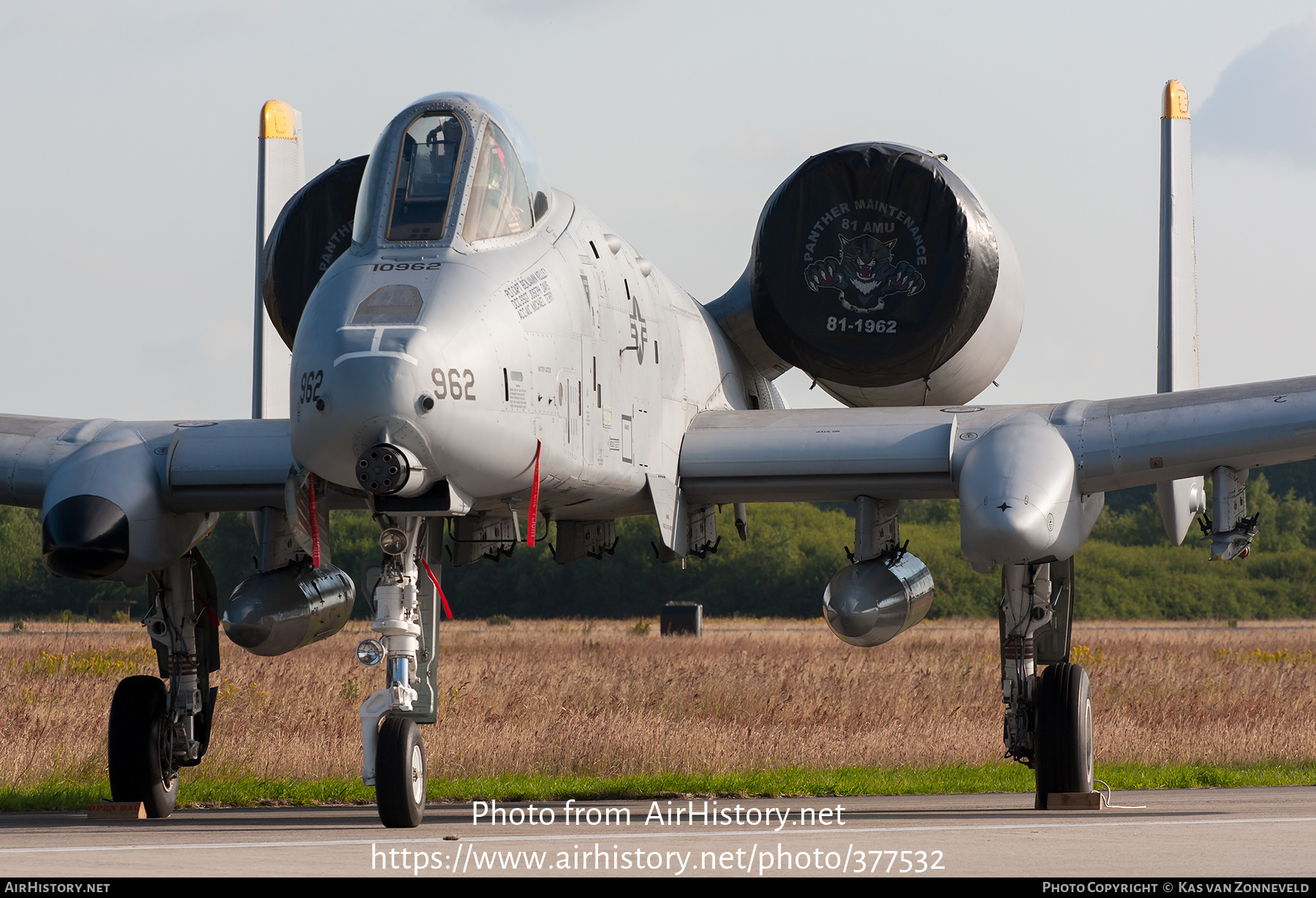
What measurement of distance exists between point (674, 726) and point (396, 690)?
8.70m

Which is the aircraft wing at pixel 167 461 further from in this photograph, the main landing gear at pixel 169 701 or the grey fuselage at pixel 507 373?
the grey fuselage at pixel 507 373

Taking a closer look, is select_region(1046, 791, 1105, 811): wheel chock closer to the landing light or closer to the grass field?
the grass field

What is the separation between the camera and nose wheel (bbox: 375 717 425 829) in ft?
30.7

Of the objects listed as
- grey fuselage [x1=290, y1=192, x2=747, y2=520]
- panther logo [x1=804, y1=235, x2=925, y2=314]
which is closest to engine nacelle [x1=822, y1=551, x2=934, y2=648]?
grey fuselage [x1=290, y1=192, x2=747, y2=520]

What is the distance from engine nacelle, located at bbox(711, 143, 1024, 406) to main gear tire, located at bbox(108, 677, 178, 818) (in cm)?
613

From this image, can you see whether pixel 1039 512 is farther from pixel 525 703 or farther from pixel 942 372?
pixel 525 703

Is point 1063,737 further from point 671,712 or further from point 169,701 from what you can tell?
point 671,712

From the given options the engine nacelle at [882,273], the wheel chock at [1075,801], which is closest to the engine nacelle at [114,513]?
the engine nacelle at [882,273]

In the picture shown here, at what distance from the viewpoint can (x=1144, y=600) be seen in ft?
240

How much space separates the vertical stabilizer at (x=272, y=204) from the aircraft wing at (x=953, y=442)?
436 cm

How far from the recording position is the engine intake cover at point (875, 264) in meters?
13.5

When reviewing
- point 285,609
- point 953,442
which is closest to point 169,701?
point 285,609

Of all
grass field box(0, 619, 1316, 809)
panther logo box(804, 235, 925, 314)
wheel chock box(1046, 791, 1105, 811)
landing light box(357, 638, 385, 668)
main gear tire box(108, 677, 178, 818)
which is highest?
panther logo box(804, 235, 925, 314)

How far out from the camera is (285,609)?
11875mm
